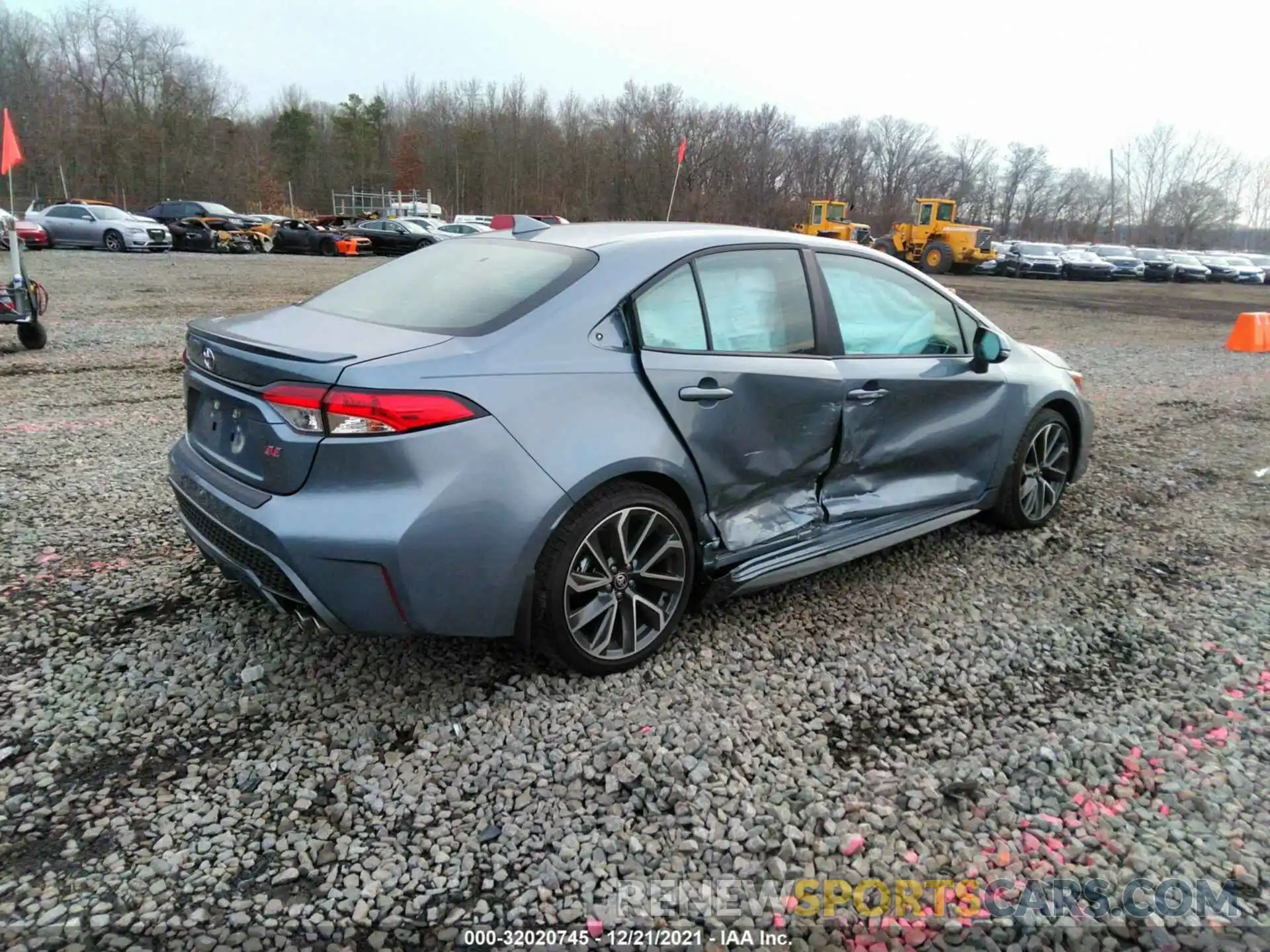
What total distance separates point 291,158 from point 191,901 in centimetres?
7779

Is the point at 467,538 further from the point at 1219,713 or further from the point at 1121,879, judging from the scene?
the point at 1219,713

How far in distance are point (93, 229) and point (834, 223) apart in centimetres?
2682

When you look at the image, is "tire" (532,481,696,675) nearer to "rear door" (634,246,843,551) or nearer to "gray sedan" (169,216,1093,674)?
"gray sedan" (169,216,1093,674)

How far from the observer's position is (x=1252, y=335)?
14.2m

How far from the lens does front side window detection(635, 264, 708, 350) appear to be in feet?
10.3

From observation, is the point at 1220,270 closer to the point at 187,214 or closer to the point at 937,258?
the point at 937,258

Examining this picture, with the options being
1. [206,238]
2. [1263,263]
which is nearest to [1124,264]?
[1263,263]

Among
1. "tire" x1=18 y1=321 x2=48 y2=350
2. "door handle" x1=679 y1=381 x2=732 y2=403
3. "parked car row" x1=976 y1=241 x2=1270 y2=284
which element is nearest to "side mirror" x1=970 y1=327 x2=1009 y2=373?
"door handle" x1=679 y1=381 x2=732 y2=403

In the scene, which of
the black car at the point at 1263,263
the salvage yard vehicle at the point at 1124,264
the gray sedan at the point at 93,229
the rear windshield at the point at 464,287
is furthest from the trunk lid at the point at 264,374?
the black car at the point at 1263,263

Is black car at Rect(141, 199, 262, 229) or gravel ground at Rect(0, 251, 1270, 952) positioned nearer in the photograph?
gravel ground at Rect(0, 251, 1270, 952)

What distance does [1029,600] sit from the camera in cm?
391

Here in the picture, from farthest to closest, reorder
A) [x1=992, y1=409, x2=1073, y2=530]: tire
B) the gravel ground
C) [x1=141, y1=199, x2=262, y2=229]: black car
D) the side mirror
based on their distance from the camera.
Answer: [x1=141, y1=199, x2=262, y2=229]: black car, [x1=992, y1=409, x2=1073, y2=530]: tire, the side mirror, the gravel ground

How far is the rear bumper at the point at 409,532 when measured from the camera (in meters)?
2.56

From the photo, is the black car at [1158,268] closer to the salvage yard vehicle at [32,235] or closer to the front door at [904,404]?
the front door at [904,404]
